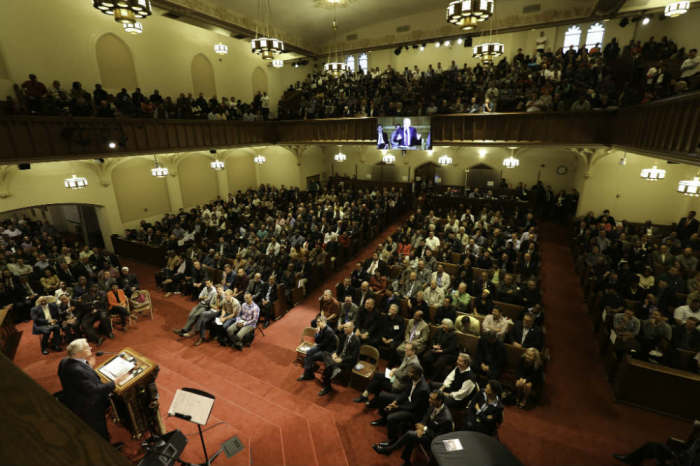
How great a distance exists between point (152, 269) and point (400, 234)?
841cm

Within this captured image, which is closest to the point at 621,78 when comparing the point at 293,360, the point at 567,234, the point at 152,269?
the point at 567,234

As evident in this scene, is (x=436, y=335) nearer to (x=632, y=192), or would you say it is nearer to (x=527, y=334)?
(x=527, y=334)

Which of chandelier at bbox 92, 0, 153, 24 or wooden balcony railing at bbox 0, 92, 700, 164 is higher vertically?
chandelier at bbox 92, 0, 153, 24

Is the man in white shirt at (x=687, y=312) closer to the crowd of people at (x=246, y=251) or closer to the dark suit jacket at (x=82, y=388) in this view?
the crowd of people at (x=246, y=251)

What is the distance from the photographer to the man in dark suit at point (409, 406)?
464cm

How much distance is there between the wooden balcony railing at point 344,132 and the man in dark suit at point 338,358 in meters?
6.83

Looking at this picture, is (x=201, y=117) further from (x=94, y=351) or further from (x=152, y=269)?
(x=94, y=351)

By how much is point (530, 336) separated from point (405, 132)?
9952 millimetres

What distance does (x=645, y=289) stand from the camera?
7570 mm

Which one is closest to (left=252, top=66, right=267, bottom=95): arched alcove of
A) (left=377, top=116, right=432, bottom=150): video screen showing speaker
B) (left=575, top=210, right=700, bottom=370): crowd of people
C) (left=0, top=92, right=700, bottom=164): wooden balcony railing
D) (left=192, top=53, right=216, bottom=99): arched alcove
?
(left=192, top=53, right=216, bottom=99): arched alcove

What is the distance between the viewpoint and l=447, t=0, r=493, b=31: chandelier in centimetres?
616

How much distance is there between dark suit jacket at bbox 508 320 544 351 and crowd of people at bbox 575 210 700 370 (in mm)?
1395

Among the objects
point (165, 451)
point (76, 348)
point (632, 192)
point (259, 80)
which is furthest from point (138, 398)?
point (259, 80)

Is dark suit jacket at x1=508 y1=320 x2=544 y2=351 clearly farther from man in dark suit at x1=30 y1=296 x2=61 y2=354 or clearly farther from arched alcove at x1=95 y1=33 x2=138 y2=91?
arched alcove at x1=95 y1=33 x2=138 y2=91
